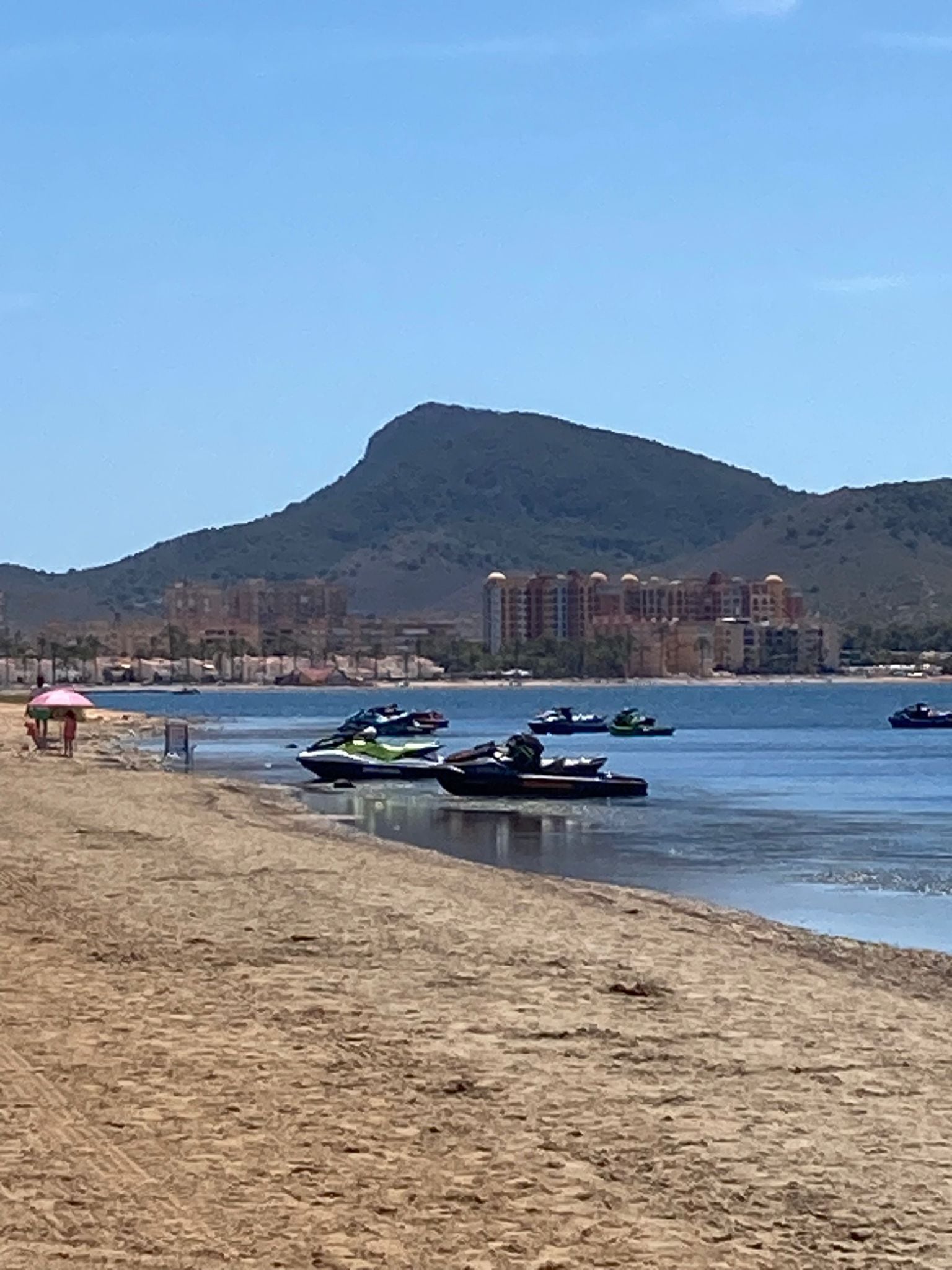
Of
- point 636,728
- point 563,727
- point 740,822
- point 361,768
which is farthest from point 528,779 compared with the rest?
point 563,727

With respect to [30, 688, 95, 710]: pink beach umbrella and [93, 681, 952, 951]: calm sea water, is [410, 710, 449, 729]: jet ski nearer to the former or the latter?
[93, 681, 952, 951]: calm sea water

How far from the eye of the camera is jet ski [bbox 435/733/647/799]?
4072 centimetres

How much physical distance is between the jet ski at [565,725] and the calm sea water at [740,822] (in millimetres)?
7316

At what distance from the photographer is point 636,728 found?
8644 cm

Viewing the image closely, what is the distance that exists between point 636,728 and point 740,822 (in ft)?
170

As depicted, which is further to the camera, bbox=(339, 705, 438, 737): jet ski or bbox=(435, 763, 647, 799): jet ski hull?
bbox=(339, 705, 438, 737): jet ski

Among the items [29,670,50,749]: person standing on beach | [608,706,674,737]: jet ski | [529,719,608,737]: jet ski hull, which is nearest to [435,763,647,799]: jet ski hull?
[29,670,50,749]: person standing on beach

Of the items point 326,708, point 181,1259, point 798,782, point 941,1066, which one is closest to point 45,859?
point 941,1066

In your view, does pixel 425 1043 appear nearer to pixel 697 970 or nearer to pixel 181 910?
pixel 697 970

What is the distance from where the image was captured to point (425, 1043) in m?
10.1

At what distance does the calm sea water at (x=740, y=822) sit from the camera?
22.3 metres

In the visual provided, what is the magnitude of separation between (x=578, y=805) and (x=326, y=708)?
109057 millimetres

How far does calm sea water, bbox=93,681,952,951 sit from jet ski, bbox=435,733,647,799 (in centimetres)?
60

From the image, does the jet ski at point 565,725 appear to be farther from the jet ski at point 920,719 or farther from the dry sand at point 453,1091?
the dry sand at point 453,1091
